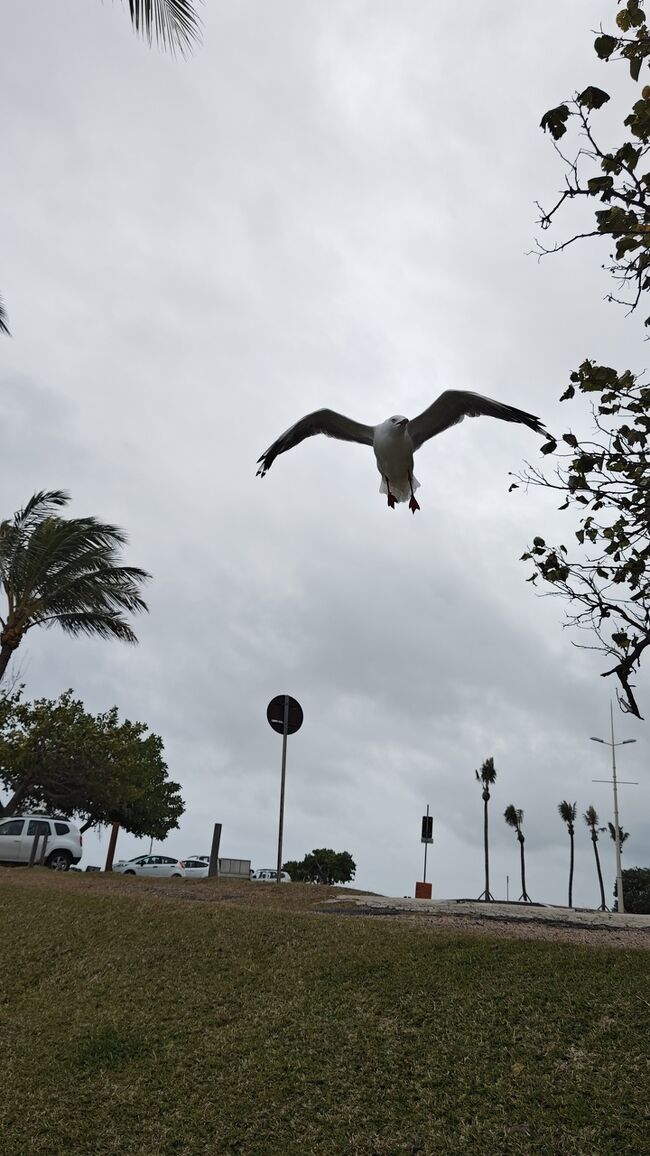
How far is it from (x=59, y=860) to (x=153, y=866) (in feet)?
28.3

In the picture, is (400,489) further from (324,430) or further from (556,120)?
(556,120)

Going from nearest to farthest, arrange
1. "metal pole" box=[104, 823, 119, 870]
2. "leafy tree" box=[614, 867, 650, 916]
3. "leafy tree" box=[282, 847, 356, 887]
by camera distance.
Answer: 1. "metal pole" box=[104, 823, 119, 870]
2. "leafy tree" box=[614, 867, 650, 916]
3. "leafy tree" box=[282, 847, 356, 887]

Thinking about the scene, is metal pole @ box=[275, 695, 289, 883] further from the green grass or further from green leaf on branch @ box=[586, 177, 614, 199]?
green leaf on branch @ box=[586, 177, 614, 199]

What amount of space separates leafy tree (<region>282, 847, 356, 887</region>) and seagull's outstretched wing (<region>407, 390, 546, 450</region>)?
4939cm

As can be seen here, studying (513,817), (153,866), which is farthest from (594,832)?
(153,866)

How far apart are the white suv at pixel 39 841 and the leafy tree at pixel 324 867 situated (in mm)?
36953

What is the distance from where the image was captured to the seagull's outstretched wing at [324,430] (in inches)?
369

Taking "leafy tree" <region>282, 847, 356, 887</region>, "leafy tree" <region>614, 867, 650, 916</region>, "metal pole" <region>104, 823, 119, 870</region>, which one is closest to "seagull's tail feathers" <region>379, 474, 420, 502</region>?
"metal pole" <region>104, 823, 119, 870</region>

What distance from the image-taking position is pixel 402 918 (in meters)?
10.4

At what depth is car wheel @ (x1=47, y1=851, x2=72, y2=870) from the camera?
19703 mm

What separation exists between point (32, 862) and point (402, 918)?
34.9ft

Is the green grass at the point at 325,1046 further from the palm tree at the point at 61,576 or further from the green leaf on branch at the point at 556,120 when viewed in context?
the palm tree at the point at 61,576

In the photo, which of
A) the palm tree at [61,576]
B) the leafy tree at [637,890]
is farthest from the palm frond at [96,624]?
the leafy tree at [637,890]

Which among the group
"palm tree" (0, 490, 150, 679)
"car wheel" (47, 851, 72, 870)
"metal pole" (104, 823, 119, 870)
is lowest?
"car wheel" (47, 851, 72, 870)
